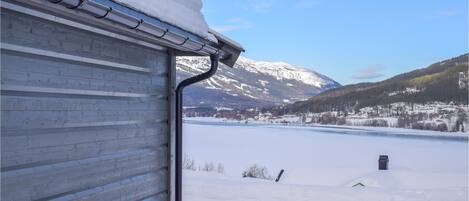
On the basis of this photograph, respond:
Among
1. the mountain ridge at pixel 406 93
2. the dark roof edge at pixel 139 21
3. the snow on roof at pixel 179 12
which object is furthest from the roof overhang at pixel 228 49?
the mountain ridge at pixel 406 93

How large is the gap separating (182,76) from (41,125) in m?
1.51

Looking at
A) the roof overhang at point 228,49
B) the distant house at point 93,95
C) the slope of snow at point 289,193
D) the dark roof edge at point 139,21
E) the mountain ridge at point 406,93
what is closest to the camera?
the dark roof edge at point 139,21

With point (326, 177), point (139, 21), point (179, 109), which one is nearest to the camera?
point (139, 21)

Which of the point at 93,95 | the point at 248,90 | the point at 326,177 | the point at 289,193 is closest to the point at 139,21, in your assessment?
the point at 93,95

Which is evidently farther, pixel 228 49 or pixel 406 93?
pixel 406 93

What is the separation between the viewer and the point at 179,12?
2475 mm

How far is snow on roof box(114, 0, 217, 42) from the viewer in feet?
6.64

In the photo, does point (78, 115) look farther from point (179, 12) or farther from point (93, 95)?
point (179, 12)

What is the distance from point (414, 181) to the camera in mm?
13344

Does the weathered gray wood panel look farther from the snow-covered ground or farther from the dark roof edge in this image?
the snow-covered ground

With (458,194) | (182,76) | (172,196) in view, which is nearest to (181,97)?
(182,76)

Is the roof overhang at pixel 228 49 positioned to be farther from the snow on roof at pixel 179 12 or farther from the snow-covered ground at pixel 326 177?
the snow-covered ground at pixel 326 177

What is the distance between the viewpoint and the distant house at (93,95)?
1754 millimetres

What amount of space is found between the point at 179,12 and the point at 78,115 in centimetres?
73
